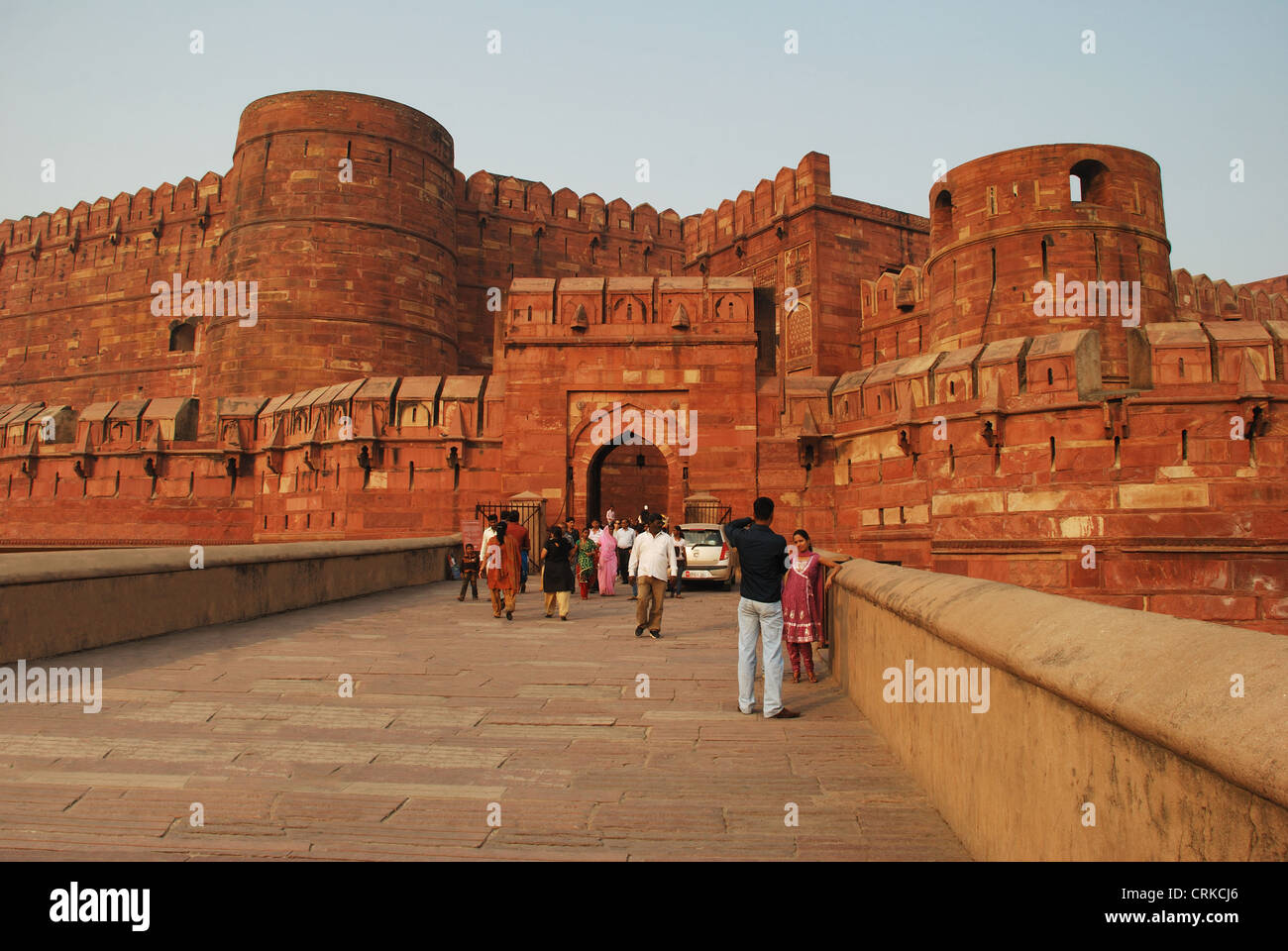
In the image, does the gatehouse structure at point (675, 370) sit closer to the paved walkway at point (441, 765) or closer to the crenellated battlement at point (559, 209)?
the crenellated battlement at point (559, 209)

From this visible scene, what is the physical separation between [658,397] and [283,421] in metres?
9.57

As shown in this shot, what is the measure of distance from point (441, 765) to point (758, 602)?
2328 mm

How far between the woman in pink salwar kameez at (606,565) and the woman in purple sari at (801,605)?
713 cm

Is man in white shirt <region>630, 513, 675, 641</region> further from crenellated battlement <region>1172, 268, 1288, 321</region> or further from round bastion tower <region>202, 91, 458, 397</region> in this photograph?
crenellated battlement <region>1172, 268, 1288, 321</region>

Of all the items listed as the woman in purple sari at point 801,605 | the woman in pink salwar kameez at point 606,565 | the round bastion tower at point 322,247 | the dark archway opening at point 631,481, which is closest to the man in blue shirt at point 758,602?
the woman in purple sari at point 801,605

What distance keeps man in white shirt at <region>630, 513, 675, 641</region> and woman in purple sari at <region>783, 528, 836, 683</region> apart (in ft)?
6.22

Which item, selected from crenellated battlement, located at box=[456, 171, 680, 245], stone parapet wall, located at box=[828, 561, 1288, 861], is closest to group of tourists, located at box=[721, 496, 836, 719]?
stone parapet wall, located at box=[828, 561, 1288, 861]

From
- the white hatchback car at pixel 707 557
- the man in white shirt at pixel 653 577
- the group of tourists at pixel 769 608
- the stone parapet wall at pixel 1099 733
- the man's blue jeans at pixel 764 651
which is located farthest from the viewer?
the white hatchback car at pixel 707 557

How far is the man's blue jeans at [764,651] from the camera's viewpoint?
17.3 feet

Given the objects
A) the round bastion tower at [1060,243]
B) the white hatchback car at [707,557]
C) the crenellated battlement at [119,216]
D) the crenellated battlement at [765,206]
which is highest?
the crenellated battlement at [119,216]

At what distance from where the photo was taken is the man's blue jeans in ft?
17.3

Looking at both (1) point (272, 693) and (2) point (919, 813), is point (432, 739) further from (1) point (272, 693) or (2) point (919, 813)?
(2) point (919, 813)

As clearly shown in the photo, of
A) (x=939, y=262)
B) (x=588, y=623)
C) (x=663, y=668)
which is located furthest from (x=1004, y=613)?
(x=939, y=262)

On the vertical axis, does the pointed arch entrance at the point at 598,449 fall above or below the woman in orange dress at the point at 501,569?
above
